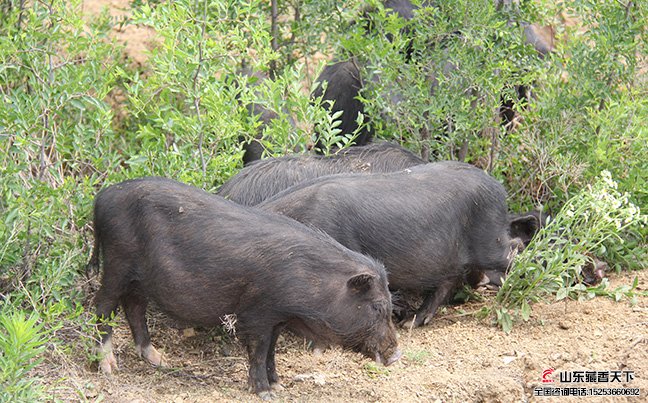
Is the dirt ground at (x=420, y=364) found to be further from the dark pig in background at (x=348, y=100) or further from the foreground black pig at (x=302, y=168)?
the dark pig in background at (x=348, y=100)

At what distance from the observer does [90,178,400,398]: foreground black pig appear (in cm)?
521

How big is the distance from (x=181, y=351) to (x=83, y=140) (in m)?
1.35

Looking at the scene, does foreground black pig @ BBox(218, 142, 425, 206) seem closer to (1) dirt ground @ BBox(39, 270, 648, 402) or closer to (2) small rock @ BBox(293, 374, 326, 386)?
(1) dirt ground @ BBox(39, 270, 648, 402)

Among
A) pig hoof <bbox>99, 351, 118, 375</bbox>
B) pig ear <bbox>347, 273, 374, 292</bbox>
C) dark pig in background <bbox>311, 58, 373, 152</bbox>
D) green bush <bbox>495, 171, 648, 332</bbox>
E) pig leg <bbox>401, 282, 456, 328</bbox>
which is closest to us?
pig ear <bbox>347, 273, 374, 292</bbox>

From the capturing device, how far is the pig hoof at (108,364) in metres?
5.43

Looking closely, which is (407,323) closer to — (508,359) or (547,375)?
(508,359)

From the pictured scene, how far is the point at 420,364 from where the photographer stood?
19.0 ft

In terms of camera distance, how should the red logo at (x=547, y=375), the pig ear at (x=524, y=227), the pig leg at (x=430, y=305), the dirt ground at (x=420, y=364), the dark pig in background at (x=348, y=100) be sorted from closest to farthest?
the dirt ground at (x=420, y=364) → the red logo at (x=547, y=375) → the pig leg at (x=430, y=305) → the pig ear at (x=524, y=227) → the dark pig in background at (x=348, y=100)

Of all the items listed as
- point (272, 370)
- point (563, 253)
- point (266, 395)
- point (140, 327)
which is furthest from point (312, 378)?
point (563, 253)

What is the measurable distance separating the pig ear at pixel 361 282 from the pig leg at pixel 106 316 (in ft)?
4.07

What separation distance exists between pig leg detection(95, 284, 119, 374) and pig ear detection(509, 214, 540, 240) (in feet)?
9.20

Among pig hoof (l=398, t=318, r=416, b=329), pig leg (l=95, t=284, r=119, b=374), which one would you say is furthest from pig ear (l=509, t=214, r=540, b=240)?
pig leg (l=95, t=284, r=119, b=374)

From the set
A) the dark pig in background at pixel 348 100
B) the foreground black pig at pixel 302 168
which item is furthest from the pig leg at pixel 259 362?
the dark pig in background at pixel 348 100

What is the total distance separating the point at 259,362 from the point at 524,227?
2484 millimetres
